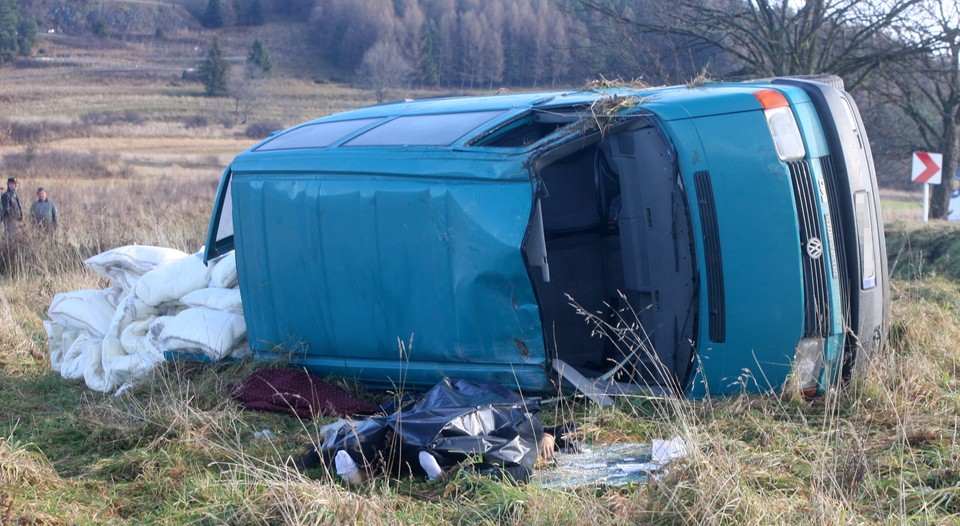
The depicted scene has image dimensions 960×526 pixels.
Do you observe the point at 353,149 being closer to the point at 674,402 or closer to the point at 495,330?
the point at 495,330

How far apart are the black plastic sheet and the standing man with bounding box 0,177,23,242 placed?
1048 cm

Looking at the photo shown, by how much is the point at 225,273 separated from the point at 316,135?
1279 mm

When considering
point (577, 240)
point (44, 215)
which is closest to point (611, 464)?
point (577, 240)

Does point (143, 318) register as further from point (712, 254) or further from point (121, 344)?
point (712, 254)

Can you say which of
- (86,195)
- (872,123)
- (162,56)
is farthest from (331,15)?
(872,123)

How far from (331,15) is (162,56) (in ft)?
79.1

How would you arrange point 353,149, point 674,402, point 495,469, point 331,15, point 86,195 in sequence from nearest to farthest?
point 495,469, point 674,402, point 353,149, point 86,195, point 331,15

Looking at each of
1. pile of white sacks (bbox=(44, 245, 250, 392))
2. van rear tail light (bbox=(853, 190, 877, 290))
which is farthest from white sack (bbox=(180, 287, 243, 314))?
van rear tail light (bbox=(853, 190, 877, 290))

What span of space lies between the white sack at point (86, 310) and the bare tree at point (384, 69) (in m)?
18.7

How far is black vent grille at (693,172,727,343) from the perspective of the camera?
446cm

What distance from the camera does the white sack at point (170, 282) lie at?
652cm

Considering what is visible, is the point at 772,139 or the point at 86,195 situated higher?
the point at 772,139

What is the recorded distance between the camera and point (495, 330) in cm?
482

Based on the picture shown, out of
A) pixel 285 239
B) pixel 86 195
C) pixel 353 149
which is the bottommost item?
pixel 86 195
